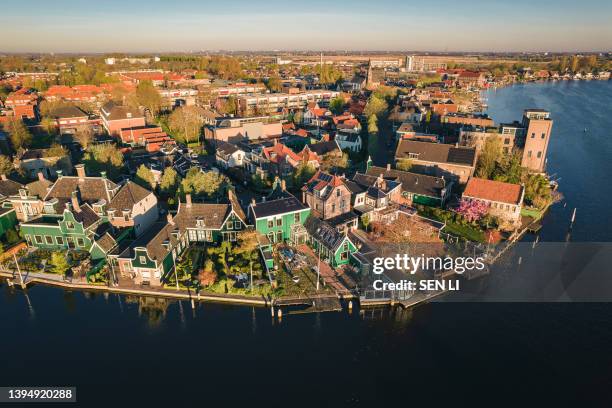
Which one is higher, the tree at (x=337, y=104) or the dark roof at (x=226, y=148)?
the tree at (x=337, y=104)

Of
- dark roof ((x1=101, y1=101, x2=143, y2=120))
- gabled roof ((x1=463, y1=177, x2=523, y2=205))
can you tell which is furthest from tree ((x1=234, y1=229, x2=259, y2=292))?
dark roof ((x1=101, y1=101, x2=143, y2=120))

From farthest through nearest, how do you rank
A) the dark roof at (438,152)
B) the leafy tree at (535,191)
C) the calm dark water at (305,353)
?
1. the dark roof at (438,152)
2. the leafy tree at (535,191)
3. the calm dark water at (305,353)

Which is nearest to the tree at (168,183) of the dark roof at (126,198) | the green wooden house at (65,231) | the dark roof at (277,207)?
the dark roof at (126,198)

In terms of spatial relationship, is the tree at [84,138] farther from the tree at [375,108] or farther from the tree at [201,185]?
the tree at [375,108]

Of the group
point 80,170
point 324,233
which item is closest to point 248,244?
point 324,233

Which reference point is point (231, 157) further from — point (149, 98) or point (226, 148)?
point (149, 98)
